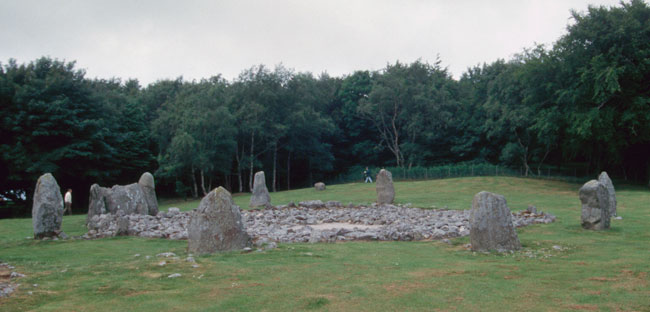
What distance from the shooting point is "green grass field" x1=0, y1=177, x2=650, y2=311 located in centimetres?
772

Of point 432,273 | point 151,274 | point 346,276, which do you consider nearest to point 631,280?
point 432,273

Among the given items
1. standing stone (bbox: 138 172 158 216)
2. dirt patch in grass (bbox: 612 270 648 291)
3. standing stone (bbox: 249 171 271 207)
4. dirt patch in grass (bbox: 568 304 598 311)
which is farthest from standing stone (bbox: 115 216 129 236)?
dirt patch in grass (bbox: 612 270 648 291)

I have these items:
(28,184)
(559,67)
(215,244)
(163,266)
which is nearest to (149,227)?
(215,244)

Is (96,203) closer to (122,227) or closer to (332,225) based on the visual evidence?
(122,227)

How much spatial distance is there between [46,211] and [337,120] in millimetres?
54847

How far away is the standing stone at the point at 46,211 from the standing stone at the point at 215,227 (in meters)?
6.97

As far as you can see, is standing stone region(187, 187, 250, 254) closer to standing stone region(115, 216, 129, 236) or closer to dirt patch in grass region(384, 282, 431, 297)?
dirt patch in grass region(384, 282, 431, 297)

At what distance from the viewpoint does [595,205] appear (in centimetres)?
1627

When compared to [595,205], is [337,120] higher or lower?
A: higher

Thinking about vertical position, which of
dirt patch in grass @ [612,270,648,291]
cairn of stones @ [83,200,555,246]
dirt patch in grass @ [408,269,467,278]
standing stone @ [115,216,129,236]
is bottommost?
dirt patch in grass @ [612,270,648,291]

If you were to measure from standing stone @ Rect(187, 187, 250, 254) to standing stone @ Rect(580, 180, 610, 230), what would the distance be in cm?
1115

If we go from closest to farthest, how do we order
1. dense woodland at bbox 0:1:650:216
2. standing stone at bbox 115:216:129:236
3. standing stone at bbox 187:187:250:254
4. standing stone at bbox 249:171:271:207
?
1. standing stone at bbox 187:187:250:254
2. standing stone at bbox 115:216:129:236
3. standing stone at bbox 249:171:271:207
4. dense woodland at bbox 0:1:650:216

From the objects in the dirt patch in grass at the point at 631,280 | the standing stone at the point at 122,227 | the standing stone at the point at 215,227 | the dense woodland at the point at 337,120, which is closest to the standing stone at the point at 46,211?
the standing stone at the point at 122,227

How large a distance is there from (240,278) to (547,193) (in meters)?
31.4
